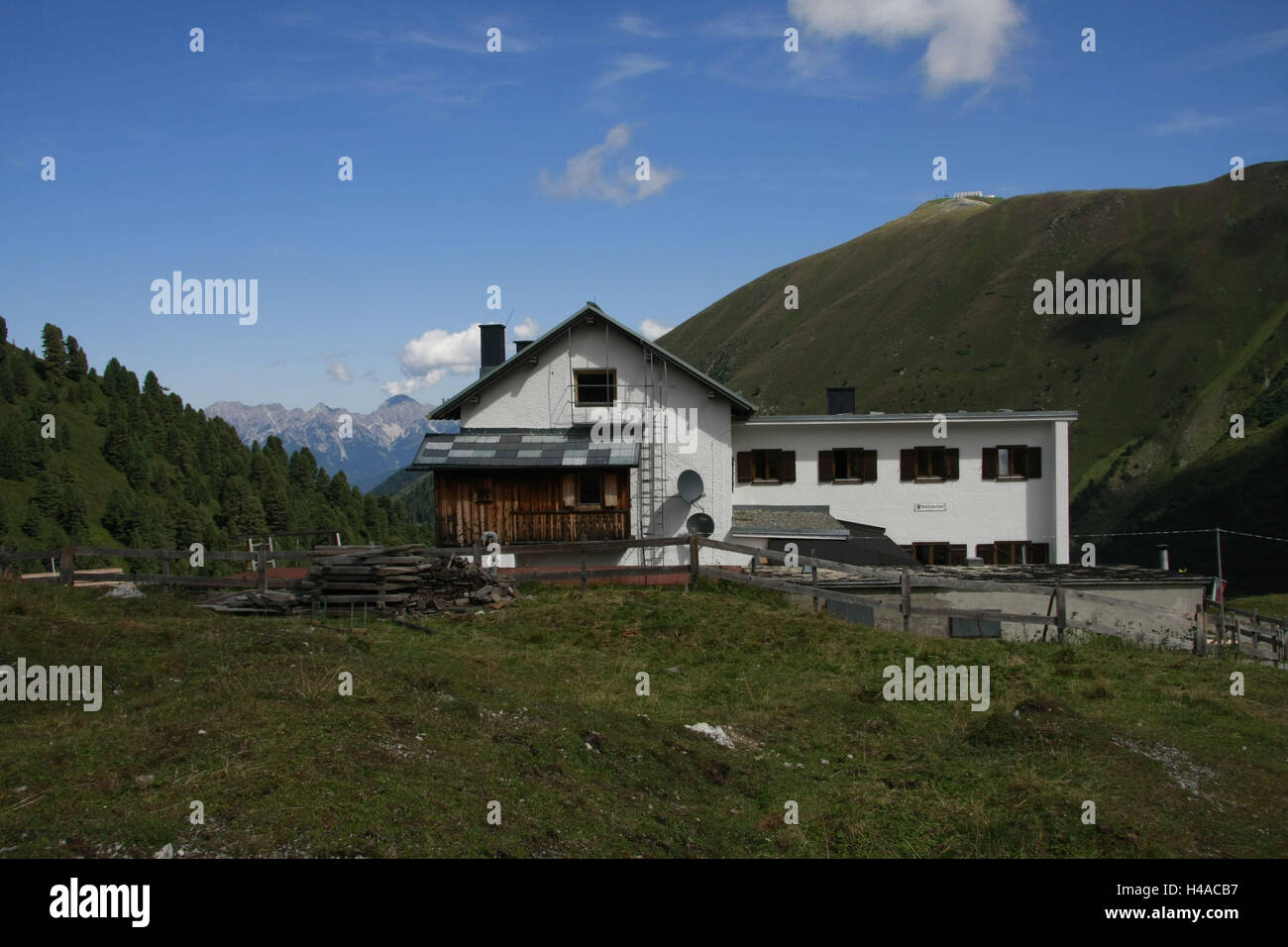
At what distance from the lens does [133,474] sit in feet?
339

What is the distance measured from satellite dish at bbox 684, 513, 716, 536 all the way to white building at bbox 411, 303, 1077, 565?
0.16 ft

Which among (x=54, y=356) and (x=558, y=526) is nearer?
(x=558, y=526)

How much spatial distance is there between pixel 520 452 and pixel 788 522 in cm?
989

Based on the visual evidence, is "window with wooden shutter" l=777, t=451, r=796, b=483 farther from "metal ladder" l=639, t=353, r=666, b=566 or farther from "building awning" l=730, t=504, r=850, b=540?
"metal ladder" l=639, t=353, r=666, b=566

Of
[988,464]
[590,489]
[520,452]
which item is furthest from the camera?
[988,464]

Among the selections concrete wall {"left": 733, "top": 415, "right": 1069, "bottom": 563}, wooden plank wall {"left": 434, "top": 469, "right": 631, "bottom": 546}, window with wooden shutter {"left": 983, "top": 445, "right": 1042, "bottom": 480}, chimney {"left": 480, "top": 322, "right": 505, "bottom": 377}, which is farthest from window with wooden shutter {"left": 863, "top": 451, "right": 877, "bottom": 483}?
chimney {"left": 480, "top": 322, "right": 505, "bottom": 377}

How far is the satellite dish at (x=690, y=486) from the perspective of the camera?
29.0 m

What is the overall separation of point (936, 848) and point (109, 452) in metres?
119

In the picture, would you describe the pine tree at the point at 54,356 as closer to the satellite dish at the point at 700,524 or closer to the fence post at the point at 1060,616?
the satellite dish at the point at 700,524

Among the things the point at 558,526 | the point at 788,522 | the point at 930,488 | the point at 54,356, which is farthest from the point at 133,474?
the point at 930,488

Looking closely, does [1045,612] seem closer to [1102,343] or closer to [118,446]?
[1102,343]

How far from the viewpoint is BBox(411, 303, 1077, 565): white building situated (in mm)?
27938

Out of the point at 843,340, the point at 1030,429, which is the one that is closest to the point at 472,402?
the point at 1030,429

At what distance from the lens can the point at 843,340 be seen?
144625mm
